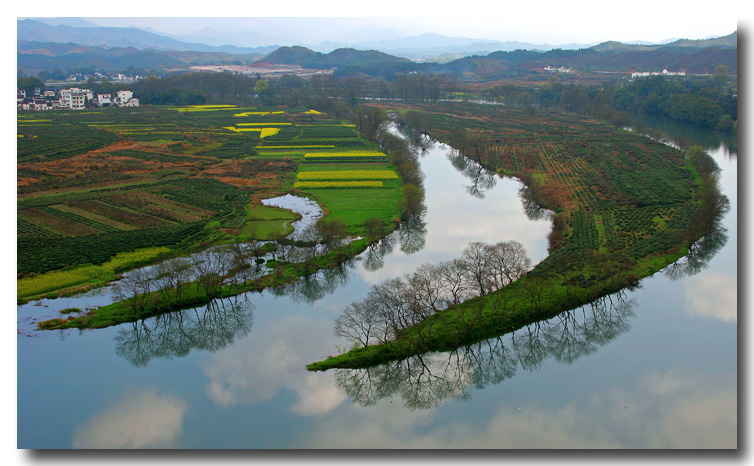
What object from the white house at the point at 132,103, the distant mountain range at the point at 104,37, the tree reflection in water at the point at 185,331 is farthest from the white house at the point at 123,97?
the tree reflection in water at the point at 185,331

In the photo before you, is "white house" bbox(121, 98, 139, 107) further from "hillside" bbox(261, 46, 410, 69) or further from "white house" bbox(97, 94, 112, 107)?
"hillside" bbox(261, 46, 410, 69)

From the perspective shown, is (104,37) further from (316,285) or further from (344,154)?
(316,285)

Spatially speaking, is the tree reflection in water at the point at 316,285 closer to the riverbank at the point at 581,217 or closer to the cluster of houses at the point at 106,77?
the riverbank at the point at 581,217

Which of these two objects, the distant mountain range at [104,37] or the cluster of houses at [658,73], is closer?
the cluster of houses at [658,73]

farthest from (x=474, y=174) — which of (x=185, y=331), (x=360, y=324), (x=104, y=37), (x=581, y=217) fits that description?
(x=104, y=37)

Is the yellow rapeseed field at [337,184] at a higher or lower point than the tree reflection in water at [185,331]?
higher
